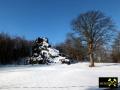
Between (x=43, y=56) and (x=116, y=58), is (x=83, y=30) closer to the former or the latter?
(x=116, y=58)

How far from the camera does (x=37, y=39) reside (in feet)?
365

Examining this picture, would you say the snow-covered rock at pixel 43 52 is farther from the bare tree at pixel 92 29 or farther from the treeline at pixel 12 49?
the bare tree at pixel 92 29

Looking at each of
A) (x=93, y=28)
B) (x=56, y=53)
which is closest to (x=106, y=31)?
(x=93, y=28)

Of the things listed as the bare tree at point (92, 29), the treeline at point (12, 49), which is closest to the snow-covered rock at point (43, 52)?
the treeline at point (12, 49)

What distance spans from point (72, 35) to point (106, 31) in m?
6.46

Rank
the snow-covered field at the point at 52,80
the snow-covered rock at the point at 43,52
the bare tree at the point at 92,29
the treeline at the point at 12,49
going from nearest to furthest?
1. the snow-covered field at the point at 52,80
2. the bare tree at the point at 92,29
3. the treeline at the point at 12,49
4. the snow-covered rock at the point at 43,52

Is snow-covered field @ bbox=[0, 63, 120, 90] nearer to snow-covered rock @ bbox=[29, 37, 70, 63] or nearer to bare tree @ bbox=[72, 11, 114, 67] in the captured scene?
bare tree @ bbox=[72, 11, 114, 67]

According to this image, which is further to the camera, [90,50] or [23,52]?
[23,52]

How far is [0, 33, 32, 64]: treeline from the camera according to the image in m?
87.2

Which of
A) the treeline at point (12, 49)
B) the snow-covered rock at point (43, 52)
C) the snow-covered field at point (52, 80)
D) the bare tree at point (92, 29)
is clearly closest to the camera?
the snow-covered field at point (52, 80)

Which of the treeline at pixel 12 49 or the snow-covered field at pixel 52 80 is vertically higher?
the treeline at pixel 12 49

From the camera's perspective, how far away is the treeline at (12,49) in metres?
87.2

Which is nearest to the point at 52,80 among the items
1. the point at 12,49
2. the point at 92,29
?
the point at 92,29

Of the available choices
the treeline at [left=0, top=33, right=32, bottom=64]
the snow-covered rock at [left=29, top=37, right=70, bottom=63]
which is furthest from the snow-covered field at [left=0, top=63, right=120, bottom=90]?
the snow-covered rock at [left=29, top=37, right=70, bottom=63]
